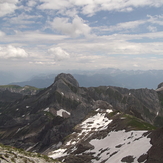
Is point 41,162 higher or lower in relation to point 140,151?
higher

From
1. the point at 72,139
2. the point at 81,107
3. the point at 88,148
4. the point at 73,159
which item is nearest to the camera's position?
the point at 73,159

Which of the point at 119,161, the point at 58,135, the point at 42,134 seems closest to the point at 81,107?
the point at 58,135

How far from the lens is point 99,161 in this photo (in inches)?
1841

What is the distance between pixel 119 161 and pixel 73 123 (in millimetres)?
106230

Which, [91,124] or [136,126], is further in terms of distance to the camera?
[91,124]

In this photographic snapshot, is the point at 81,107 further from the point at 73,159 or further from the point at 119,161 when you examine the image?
the point at 119,161

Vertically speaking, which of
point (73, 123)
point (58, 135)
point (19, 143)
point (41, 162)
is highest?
point (41, 162)

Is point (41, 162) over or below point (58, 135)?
over

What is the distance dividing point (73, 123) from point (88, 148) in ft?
269

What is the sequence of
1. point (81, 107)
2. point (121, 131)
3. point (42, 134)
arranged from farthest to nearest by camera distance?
point (42, 134), point (81, 107), point (121, 131)

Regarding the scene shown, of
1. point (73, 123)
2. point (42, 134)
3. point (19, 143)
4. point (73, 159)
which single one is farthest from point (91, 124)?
point (19, 143)

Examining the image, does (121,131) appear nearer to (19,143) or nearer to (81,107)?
(81,107)

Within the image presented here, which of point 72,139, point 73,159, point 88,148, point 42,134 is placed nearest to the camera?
point 73,159

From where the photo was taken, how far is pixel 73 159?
52906 mm
